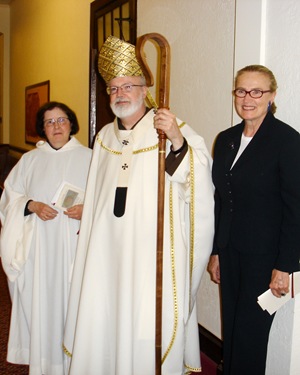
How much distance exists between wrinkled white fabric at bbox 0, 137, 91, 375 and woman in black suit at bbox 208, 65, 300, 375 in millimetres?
1144

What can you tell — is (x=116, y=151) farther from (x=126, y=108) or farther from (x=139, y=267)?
(x=139, y=267)

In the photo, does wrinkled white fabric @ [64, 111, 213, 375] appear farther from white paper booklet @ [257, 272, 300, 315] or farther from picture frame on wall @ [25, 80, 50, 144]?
picture frame on wall @ [25, 80, 50, 144]

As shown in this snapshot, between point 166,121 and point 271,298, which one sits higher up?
point 166,121

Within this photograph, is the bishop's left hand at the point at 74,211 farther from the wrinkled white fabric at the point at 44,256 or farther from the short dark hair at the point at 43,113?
the short dark hair at the point at 43,113

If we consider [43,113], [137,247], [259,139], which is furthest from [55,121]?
[259,139]

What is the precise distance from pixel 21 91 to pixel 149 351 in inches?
334

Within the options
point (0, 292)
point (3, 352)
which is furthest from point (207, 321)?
point (0, 292)

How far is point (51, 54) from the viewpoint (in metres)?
7.66

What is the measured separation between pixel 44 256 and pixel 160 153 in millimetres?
1402

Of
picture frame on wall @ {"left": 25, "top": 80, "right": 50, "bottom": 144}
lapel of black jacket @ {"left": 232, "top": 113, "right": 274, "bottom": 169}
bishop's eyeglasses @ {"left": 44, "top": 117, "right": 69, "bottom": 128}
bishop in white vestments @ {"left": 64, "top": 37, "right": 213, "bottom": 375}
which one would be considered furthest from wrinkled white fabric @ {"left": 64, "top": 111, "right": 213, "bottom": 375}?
picture frame on wall @ {"left": 25, "top": 80, "right": 50, "bottom": 144}

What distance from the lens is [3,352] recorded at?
3539 mm

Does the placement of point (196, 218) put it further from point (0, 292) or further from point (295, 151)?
point (0, 292)

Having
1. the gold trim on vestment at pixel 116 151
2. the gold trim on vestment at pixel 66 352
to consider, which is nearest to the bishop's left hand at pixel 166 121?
the gold trim on vestment at pixel 116 151

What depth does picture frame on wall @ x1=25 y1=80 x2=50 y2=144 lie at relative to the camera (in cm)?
809
